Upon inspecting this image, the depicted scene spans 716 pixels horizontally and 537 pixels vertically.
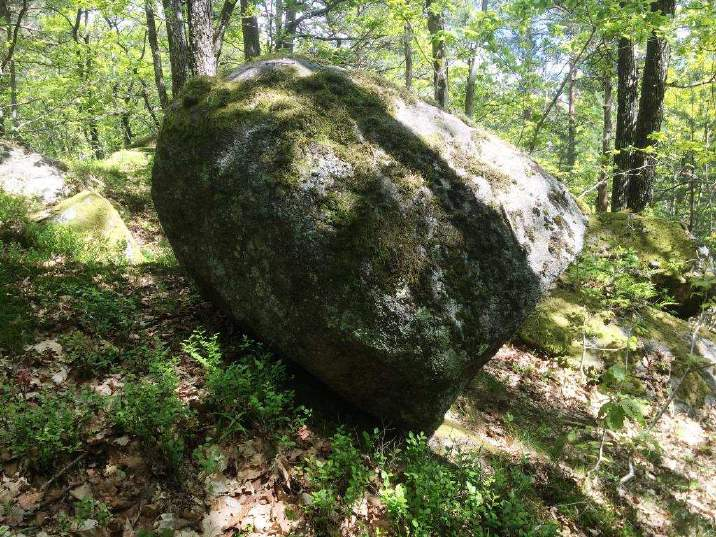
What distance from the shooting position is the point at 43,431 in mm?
3014

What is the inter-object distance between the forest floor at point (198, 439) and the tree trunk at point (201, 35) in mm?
3573

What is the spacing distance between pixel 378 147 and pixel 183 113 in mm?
2024

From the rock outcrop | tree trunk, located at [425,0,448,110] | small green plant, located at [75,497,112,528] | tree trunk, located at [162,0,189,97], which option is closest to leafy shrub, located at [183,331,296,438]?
small green plant, located at [75,497,112,528]

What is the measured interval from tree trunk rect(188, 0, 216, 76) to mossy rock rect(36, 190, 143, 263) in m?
2.75

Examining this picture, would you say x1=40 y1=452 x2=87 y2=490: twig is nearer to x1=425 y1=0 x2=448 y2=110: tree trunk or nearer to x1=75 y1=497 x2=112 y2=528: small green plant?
x1=75 y1=497 x2=112 y2=528: small green plant

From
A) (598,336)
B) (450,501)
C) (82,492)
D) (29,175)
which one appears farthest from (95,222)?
(598,336)

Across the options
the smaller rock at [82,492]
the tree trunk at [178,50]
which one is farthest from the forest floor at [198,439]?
the tree trunk at [178,50]

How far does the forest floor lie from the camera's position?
298 centimetres

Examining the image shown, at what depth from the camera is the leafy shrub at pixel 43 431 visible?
2.97 m

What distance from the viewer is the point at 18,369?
12.4ft

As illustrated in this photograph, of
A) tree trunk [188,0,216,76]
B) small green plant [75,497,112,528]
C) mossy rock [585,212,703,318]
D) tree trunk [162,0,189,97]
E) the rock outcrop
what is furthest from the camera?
tree trunk [162,0,189,97]

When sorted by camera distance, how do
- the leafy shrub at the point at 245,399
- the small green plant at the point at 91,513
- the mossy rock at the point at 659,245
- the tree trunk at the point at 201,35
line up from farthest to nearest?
the mossy rock at the point at 659,245, the tree trunk at the point at 201,35, the leafy shrub at the point at 245,399, the small green plant at the point at 91,513

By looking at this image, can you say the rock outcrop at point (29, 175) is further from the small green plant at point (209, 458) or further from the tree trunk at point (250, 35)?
the tree trunk at point (250, 35)

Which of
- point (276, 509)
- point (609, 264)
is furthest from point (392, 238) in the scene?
point (609, 264)
